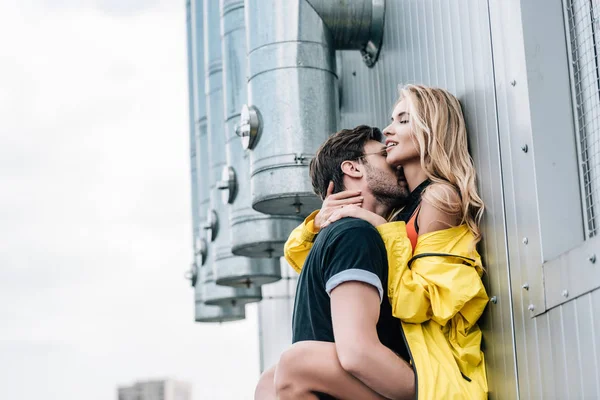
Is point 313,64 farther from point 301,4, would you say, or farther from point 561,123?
point 561,123

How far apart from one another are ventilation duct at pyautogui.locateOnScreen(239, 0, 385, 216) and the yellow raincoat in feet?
11.2

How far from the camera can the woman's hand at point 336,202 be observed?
517 cm

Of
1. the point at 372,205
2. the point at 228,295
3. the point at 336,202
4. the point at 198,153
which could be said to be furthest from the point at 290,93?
the point at 198,153

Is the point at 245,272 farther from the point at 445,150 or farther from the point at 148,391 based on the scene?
the point at 148,391

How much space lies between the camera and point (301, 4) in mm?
8250

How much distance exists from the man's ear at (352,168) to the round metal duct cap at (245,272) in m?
7.49

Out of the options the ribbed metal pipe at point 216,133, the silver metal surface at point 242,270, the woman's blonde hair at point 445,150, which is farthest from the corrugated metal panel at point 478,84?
the ribbed metal pipe at point 216,133

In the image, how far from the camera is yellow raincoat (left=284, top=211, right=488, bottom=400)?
4.61 meters

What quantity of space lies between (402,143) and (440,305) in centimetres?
109

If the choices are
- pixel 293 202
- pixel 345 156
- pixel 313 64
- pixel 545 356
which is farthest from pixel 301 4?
pixel 545 356

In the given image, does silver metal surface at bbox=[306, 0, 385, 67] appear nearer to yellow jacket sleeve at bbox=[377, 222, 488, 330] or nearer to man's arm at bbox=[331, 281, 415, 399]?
yellow jacket sleeve at bbox=[377, 222, 488, 330]

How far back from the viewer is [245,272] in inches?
503

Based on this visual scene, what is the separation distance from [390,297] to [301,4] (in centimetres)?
404

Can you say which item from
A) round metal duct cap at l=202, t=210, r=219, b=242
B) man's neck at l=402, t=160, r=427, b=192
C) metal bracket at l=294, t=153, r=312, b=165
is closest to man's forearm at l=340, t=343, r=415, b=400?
man's neck at l=402, t=160, r=427, b=192
